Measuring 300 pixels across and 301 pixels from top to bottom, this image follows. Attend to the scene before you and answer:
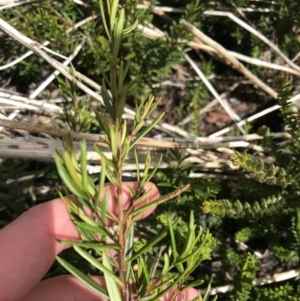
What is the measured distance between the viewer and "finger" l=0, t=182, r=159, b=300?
115cm


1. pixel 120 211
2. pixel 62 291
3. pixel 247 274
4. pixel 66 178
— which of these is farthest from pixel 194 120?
pixel 66 178

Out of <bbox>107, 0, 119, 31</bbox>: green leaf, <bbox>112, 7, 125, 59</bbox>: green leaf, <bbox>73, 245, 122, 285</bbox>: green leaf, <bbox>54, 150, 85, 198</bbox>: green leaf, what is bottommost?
<bbox>73, 245, 122, 285</bbox>: green leaf

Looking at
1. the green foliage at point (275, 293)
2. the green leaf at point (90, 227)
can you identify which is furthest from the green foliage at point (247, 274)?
the green leaf at point (90, 227)

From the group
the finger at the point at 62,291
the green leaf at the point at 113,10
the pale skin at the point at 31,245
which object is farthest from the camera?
the finger at the point at 62,291

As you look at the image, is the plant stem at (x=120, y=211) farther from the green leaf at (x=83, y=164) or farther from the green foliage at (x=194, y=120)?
the green foliage at (x=194, y=120)

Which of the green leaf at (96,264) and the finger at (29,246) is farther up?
the green leaf at (96,264)

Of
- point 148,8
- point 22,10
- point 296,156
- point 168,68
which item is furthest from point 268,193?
point 22,10

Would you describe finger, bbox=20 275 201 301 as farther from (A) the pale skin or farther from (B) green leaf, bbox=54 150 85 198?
(B) green leaf, bbox=54 150 85 198

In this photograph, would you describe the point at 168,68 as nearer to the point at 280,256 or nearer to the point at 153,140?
the point at 153,140

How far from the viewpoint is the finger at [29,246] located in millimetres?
1154

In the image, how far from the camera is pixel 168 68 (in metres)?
1.75

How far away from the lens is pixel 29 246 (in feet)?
3.85

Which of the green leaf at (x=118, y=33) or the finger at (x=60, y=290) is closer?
the green leaf at (x=118, y=33)

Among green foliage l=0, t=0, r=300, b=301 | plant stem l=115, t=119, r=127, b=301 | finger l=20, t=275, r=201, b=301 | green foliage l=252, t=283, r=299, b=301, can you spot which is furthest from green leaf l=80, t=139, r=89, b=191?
green foliage l=252, t=283, r=299, b=301
